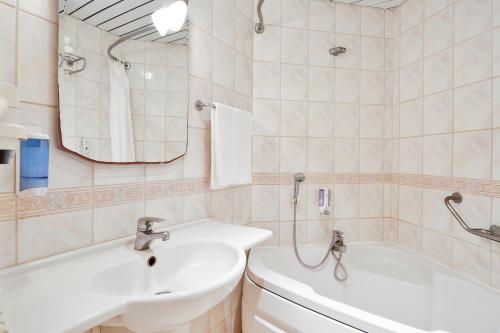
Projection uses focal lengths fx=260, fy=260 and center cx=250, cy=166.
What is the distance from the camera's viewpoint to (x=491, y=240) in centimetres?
134

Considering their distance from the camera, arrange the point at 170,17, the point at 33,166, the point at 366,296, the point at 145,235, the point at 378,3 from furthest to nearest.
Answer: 1. the point at 378,3
2. the point at 366,296
3. the point at 170,17
4. the point at 145,235
5. the point at 33,166

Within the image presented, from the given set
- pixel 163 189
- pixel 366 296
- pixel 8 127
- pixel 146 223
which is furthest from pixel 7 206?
pixel 366 296

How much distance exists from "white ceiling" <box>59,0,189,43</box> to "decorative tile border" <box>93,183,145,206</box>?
0.60 metres

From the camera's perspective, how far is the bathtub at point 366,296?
111 cm

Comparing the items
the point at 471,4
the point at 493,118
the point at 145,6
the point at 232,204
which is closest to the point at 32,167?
the point at 145,6

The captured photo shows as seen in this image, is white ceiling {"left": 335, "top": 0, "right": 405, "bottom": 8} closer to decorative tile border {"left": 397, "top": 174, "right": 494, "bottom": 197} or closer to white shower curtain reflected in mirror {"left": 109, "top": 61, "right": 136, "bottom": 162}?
decorative tile border {"left": 397, "top": 174, "right": 494, "bottom": 197}

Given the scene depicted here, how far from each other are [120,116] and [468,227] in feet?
6.03

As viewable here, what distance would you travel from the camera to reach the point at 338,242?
71.4 inches

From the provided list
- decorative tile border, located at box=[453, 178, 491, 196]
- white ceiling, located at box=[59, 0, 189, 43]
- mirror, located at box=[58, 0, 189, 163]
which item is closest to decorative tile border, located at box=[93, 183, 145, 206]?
mirror, located at box=[58, 0, 189, 163]

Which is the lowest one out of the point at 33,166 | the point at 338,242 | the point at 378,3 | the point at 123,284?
the point at 338,242

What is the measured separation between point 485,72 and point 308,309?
4.99 ft

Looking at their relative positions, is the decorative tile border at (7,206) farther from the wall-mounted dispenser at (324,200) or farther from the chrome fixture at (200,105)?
the wall-mounted dispenser at (324,200)

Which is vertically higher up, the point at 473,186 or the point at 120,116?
the point at 120,116

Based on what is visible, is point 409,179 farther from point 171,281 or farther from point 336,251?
point 171,281
